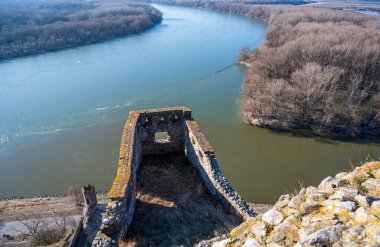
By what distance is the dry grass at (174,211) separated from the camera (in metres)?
8.18

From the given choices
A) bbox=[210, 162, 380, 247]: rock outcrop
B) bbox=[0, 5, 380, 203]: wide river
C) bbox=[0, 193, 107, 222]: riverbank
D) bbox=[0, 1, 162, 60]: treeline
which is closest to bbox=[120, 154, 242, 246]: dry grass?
bbox=[210, 162, 380, 247]: rock outcrop

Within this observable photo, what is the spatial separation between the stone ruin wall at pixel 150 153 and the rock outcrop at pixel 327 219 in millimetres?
3751

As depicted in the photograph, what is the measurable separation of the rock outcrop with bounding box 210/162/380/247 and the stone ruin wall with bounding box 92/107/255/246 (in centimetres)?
375

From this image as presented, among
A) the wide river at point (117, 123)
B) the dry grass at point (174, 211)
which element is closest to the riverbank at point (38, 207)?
the wide river at point (117, 123)

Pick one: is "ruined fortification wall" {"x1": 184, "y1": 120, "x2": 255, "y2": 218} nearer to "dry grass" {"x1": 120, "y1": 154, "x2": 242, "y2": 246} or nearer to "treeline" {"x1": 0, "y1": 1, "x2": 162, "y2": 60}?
"dry grass" {"x1": 120, "y1": 154, "x2": 242, "y2": 246}

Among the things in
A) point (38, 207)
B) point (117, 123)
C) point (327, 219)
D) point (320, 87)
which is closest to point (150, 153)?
point (38, 207)

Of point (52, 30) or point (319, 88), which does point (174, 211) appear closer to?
point (319, 88)

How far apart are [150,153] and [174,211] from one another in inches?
146

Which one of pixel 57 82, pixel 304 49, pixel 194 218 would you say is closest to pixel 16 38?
pixel 57 82

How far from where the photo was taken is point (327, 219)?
3211 millimetres

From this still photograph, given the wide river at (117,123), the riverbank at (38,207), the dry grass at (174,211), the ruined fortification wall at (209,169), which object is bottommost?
the riverbank at (38,207)

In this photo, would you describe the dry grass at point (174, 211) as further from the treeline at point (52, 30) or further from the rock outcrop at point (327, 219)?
the treeline at point (52, 30)

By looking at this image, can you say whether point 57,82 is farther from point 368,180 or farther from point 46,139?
point 368,180

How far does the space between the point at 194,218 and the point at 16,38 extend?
62.2 meters
